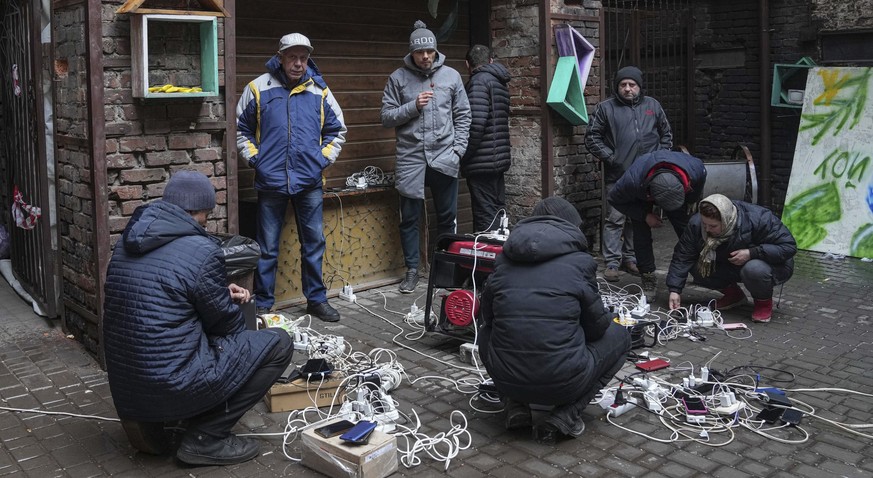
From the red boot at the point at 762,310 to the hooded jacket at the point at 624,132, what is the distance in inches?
84.9

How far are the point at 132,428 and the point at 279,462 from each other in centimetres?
76

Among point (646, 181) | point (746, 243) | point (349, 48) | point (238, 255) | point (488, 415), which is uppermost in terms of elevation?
point (349, 48)

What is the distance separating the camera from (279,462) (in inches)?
189

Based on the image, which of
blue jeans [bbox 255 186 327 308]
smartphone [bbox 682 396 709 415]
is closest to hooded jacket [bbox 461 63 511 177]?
blue jeans [bbox 255 186 327 308]

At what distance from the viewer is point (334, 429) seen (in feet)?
15.5

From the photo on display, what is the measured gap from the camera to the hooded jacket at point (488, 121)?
28.7ft

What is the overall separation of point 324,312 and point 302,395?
2.04 m

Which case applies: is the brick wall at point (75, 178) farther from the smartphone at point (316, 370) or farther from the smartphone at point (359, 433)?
the smartphone at point (359, 433)

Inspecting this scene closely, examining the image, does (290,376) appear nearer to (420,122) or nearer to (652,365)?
(652,365)

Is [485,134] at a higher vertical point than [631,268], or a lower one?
higher

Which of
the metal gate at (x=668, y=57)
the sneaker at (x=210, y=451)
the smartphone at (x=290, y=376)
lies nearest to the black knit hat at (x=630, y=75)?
the metal gate at (x=668, y=57)

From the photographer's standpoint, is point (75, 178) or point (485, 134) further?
point (485, 134)

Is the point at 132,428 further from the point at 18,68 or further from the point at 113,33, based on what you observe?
the point at 18,68

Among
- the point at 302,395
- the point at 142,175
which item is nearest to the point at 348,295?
the point at 142,175
